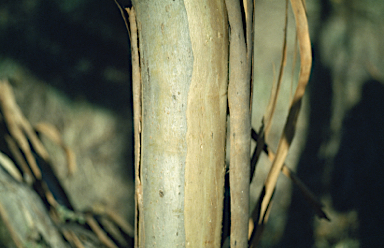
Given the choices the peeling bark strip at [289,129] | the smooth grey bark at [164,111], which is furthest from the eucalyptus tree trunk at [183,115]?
the peeling bark strip at [289,129]

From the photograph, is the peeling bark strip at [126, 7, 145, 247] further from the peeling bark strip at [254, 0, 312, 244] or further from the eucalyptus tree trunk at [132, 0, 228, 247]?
the peeling bark strip at [254, 0, 312, 244]

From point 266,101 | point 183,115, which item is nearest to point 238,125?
point 183,115

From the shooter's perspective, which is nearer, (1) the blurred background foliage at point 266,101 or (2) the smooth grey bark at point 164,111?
(2) the smooth grey bark at point 164,111

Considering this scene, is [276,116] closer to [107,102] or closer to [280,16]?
[280,16]

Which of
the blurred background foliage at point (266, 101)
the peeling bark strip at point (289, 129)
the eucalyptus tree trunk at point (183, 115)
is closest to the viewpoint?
the eucalyptus tree trunk at point (183, 115)

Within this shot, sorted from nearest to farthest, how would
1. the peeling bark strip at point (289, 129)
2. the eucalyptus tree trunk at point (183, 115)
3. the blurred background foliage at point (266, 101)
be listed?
the eucalyptus tree trunk at point (183, 115), the peeling bark strip at point (289, 129), the blurred background foliage at point (266, 101)

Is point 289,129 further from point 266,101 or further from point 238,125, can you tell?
point 266,101

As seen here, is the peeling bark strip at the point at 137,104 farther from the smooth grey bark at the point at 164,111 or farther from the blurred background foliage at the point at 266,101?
the blurred background foliage at the point at 266,101
